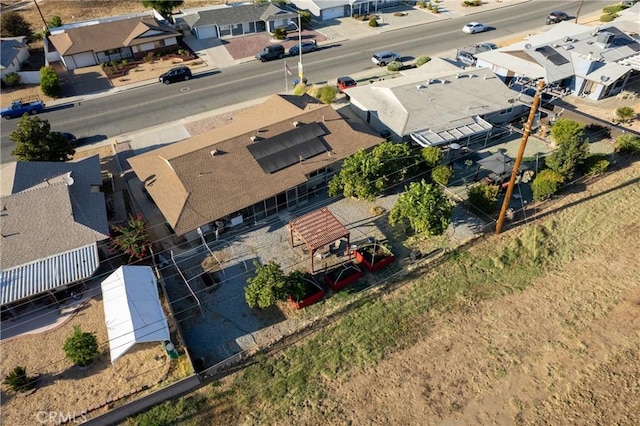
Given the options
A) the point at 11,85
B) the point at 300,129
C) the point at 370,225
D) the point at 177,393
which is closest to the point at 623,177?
the point at 370,225

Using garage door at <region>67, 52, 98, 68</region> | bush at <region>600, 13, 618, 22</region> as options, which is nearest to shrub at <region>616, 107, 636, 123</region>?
bush at <region>600, 13, 618, 22</region>

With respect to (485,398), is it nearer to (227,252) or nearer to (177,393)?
(177,393)

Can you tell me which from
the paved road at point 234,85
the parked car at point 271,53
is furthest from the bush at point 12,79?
the parked car at point 271,53

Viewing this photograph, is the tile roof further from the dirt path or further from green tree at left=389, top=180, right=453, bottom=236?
the dirt path

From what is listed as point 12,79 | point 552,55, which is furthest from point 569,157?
point 12,79

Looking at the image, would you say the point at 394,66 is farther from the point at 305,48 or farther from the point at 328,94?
the point at 305,48

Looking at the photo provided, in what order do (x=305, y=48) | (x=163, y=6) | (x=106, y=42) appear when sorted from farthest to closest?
(x=163, y=6), (x=305, y=48), (x=106, y=42)
